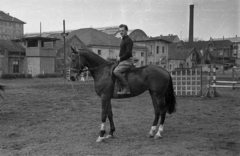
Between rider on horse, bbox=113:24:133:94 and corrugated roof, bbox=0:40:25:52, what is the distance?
3499 centimetres

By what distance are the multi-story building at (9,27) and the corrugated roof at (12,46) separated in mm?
21834

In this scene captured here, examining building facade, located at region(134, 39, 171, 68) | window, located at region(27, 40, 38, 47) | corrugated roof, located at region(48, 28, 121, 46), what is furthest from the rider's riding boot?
building facade, located at region(134, 39, 171, 68)

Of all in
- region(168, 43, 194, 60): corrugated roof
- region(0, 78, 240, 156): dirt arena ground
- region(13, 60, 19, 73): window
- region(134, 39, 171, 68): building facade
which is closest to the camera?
region(0, 78, 240, 156): dirt arena ground

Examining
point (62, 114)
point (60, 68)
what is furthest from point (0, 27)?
point (62, 114)

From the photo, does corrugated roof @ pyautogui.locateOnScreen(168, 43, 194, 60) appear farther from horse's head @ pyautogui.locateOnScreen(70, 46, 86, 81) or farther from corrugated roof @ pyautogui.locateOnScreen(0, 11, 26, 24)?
horse's head @ pyautogui.locateOnScreen(70, 46, 86, 81)

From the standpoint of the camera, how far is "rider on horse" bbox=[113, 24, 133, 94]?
662 cm

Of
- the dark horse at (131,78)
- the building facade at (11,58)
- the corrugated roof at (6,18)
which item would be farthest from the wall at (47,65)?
the dark horse at (131,78)

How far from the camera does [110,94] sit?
6633mm

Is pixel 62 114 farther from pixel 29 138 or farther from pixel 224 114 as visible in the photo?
pixel 224 114

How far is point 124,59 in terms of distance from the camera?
6.71 m

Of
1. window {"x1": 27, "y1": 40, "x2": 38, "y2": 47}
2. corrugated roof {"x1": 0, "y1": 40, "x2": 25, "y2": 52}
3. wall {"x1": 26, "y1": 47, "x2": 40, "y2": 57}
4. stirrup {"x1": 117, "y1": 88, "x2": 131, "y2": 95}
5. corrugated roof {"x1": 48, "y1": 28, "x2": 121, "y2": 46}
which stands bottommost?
stirrup {"x1": 117, "y1": 88, "x2": 131, "y2": 95}

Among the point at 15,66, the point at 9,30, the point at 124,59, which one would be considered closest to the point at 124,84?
the point at 124,59

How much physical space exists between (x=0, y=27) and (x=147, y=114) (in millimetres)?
61736

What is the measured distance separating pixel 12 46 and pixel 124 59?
36.7 meters
